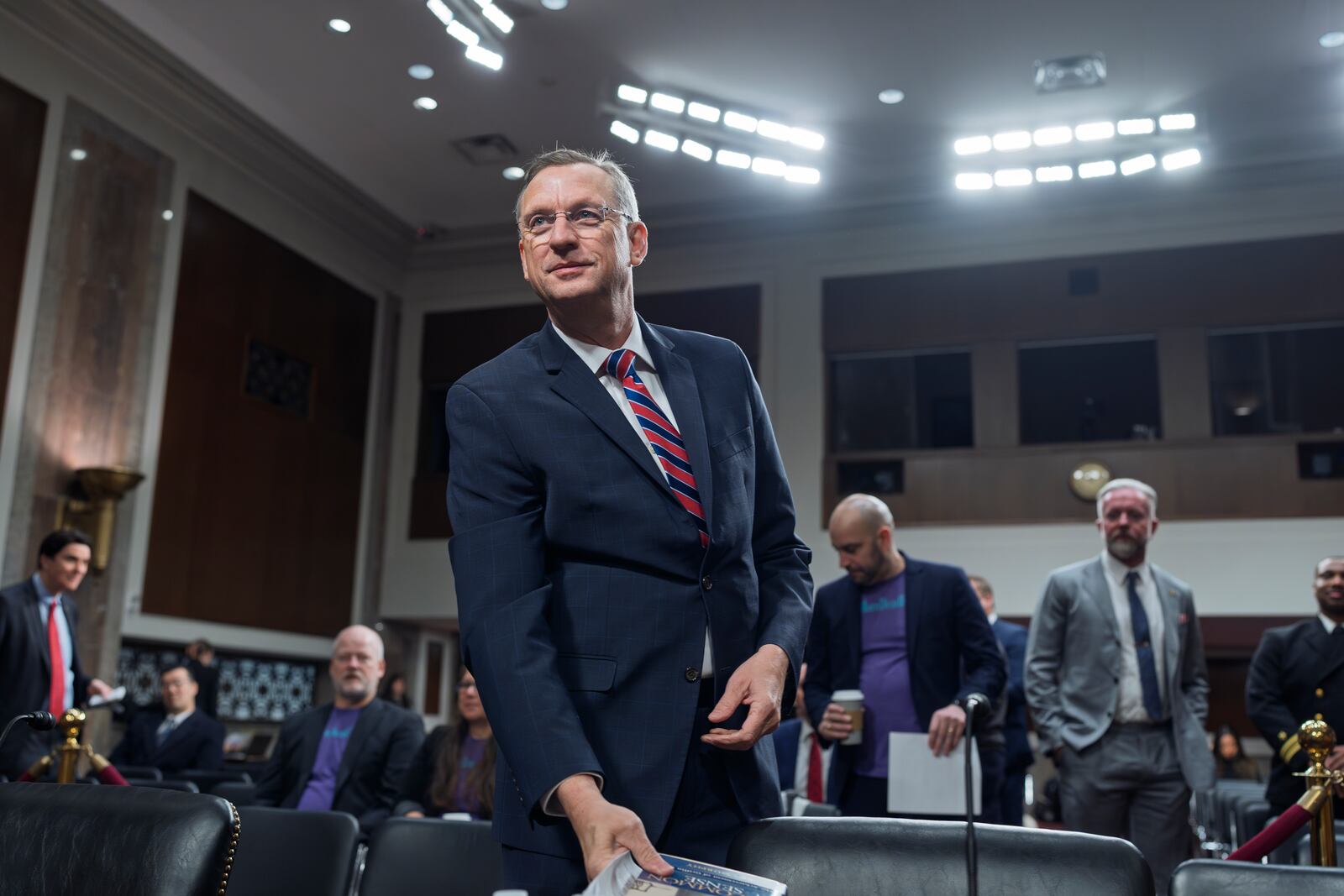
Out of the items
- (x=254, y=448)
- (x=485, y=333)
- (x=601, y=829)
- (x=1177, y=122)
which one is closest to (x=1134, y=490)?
(x=601, y=829)

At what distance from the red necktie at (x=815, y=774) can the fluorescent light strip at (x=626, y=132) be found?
17.8ft

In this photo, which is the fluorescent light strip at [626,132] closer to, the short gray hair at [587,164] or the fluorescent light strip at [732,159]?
the fluorescent light strip at [732,159]

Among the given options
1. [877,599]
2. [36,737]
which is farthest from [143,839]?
[36,737]

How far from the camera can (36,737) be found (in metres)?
5.18

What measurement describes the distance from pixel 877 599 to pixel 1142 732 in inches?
35.8

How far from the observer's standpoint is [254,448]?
32.7 ft

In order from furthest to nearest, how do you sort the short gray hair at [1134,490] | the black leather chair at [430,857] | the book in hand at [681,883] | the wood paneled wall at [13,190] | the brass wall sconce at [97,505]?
the brass wall sconce at [97,505] < the wood paneled wall at [13,190] < the short gray hair at [1134,490] < the black leather chair at [430,857] < the book in hand at [681,883]

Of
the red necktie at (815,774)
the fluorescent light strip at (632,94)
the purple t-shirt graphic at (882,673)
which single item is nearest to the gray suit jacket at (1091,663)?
the purple t-shirt graphic at (882,673)

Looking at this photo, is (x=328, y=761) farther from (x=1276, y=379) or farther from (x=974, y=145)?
(x=1276, y=379)

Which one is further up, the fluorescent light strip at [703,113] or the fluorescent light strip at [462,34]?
the fluorescent light strip at [703,113]

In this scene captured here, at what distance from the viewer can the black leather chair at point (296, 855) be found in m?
2.80

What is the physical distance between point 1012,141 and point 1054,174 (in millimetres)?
427

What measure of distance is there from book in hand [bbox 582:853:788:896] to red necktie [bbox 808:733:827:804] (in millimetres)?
4287

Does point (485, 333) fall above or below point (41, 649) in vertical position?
above
